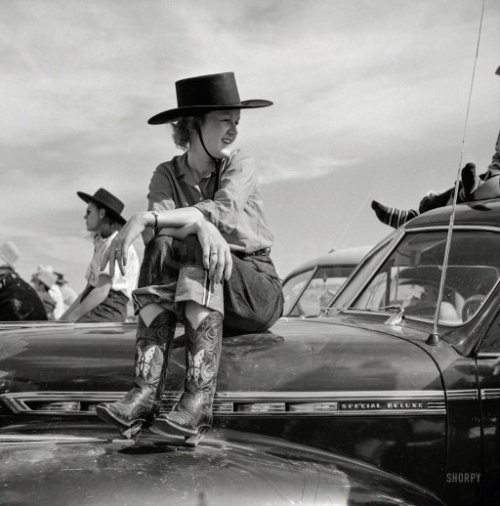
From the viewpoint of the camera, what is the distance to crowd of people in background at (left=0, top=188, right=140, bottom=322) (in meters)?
5.85

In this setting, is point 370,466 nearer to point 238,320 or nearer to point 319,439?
point 319,439

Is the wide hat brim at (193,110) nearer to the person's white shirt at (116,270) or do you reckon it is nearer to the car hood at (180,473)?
the car hood at (180,473)

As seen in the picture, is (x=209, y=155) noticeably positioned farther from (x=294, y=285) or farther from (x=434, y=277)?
(x=294, y=285)

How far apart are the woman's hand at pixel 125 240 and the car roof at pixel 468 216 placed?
1.57 meters

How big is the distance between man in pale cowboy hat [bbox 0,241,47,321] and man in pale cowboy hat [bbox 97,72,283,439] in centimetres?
346

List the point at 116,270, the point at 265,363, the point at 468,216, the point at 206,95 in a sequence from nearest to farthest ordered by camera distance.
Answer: the point at 265,363, the point at 206,95, the point at 468,216, the point at 116,270

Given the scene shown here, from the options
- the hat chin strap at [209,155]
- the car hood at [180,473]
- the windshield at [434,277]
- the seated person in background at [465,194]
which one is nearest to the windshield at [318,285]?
the seated person in background at [465,194]

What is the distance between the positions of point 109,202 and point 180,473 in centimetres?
Answer: 422

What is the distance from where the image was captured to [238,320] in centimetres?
331

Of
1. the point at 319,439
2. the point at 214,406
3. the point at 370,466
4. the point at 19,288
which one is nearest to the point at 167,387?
the point at 214,406

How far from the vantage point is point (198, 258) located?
3.00 meters

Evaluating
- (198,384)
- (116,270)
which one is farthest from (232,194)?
(116,270)

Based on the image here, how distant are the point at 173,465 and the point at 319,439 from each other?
66 centimetres

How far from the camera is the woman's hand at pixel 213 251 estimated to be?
9.73ft
